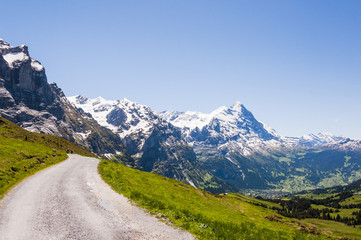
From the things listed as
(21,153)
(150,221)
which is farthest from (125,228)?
(21,153)

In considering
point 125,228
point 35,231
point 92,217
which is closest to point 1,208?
point 35,231

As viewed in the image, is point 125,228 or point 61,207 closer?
point 125,228

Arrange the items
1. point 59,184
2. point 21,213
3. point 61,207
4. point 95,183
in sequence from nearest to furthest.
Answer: point 21,213, point 61,207, point 59,184, point 95,183

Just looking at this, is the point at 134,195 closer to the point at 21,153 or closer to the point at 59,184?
the point at 59,184

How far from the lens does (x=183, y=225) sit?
19.3 m

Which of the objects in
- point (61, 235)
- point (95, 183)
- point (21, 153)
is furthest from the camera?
point (21, 153)

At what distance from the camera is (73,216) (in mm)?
19125

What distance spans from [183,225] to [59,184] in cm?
2000

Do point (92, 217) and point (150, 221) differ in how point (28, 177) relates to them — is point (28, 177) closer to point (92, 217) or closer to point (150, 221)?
point (92, 217)

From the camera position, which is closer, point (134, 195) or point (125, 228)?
point (125, 228)

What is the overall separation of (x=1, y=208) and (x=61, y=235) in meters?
8.94

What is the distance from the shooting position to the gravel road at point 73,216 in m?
16.2

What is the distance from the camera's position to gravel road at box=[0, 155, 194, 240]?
1617 cm

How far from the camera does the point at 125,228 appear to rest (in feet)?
58.0
